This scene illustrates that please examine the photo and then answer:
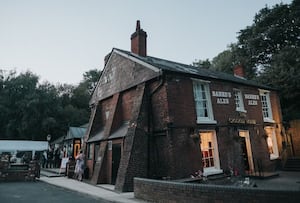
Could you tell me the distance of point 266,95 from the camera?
17641mm

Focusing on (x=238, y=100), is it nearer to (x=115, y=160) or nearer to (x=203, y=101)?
(x=203, y=101)

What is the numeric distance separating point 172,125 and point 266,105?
34.6 feet

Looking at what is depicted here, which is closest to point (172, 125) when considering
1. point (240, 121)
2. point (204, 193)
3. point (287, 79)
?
point (204, 193)

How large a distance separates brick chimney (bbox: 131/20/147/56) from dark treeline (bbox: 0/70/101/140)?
22.0m

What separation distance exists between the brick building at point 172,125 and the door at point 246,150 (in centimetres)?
6

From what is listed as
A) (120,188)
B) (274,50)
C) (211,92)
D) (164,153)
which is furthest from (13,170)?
(274,50)

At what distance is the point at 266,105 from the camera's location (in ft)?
57.0

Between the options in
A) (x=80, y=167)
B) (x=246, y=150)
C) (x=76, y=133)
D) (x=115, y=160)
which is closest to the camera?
(x=115, y=160)

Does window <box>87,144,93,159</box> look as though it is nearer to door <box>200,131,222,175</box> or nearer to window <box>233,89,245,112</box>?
door <box>200,131,222,175</box>

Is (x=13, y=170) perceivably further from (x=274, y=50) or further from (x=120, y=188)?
(x=274, y=50)

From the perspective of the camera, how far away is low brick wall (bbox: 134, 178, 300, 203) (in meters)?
5.34

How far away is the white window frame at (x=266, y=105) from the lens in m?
16.9

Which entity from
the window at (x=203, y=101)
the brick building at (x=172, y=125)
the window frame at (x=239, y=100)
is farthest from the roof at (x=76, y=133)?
the window frame at (x=239, y=100)

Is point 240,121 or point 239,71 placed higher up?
point 239,71
